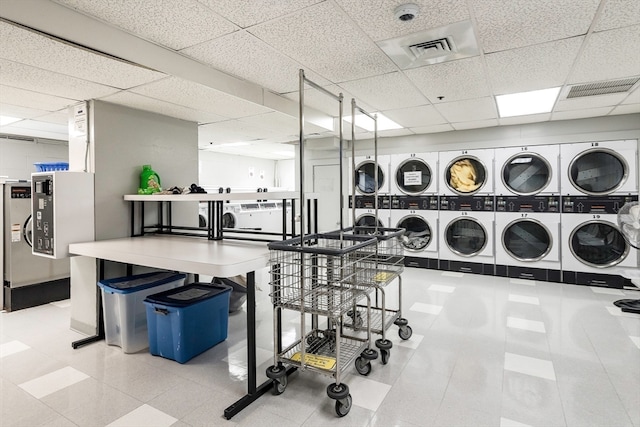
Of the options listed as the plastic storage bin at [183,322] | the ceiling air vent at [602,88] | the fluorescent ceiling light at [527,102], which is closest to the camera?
the plastic storage bin at [183,322]

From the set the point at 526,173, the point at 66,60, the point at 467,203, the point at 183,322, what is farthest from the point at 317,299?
the point at 526,173

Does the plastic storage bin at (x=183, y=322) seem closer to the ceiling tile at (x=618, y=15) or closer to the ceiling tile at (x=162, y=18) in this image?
the ceiling tile at (x=162, y=18)

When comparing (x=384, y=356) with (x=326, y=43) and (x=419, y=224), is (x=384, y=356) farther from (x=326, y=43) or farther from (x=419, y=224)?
(x=419, y=224)

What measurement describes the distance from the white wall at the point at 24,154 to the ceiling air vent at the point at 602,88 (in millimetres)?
7708

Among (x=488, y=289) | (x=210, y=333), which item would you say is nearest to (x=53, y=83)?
(x=210, y=333)

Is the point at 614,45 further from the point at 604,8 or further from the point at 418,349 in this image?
the point at 418,349

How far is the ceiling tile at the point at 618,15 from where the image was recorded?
1.90 metres

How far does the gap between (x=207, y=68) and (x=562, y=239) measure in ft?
16.3

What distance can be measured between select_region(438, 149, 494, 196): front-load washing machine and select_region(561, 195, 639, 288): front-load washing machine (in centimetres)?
110

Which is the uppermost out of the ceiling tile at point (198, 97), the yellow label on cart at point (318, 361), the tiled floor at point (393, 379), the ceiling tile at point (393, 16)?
the ceiling tile at point (393, 16)

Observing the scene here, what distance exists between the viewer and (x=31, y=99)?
3.11m

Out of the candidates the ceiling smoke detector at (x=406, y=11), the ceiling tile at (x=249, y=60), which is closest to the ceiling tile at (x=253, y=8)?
the ceiling tile at (x=249, y=60)

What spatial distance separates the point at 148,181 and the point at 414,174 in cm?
412

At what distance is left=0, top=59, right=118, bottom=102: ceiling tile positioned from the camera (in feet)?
7.88
